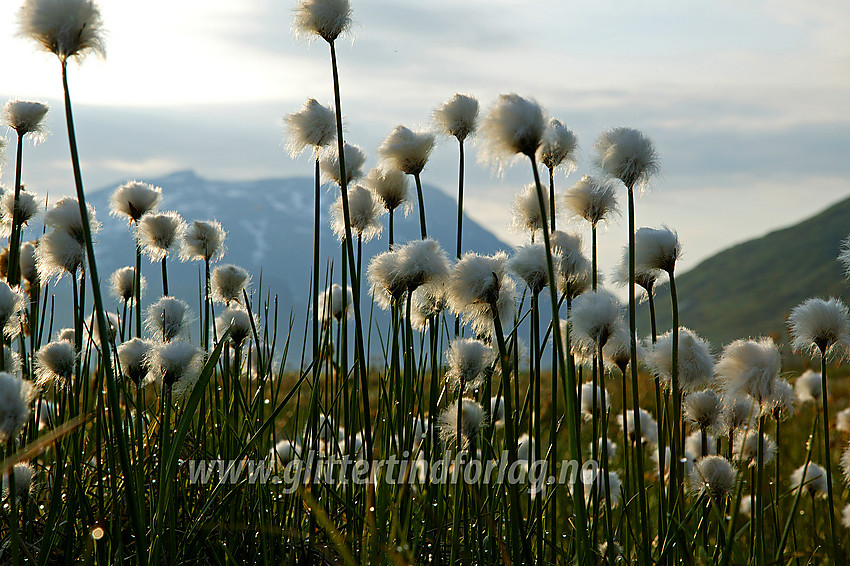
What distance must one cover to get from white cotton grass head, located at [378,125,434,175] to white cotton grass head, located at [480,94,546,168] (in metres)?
0.91

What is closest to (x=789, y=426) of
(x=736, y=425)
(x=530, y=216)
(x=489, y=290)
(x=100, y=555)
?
(x=736, y=425)

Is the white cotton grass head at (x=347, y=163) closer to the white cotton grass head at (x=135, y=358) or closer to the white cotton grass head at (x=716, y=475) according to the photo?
the white cotton grass head at (x=135, y=358)

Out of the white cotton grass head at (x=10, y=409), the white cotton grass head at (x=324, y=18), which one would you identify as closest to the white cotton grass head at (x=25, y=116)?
the white cotton grass head at (x=324, y=18)

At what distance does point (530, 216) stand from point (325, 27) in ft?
3.19

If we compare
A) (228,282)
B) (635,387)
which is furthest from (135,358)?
(635,387)

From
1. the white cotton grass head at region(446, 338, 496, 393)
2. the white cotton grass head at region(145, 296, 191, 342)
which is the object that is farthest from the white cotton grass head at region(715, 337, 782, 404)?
the white cotton grass head at region(145, 296, 191, 342)

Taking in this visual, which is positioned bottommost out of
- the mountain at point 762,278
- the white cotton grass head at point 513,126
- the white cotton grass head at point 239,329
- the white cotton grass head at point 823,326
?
the white cotton grass head at point 823,326

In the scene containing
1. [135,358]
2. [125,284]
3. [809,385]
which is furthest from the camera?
[809,385]

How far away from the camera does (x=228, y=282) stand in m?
3.20

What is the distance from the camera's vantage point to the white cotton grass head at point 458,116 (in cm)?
264

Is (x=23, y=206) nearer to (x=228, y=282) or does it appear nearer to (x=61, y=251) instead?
(x=61, y=251)

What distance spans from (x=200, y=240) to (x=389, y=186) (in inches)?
37.9

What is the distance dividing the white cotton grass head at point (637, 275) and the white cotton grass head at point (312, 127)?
117cm

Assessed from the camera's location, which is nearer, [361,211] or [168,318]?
[168,318]
